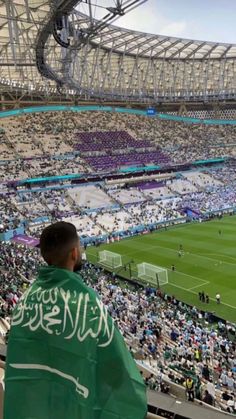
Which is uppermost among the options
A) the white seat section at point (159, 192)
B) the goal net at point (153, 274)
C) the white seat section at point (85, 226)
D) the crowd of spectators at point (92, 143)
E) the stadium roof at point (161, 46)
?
the stadium roof at point (161, 46)

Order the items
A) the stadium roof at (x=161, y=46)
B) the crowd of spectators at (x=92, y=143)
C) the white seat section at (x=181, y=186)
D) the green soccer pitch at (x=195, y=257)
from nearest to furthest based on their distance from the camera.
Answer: the green soccer pitch at (x=195, y=257) → the white seat section at (x=181, y=186) → the crowd of spectators at (x=92, y=143) → the stadium roof at (x=161, y=46)

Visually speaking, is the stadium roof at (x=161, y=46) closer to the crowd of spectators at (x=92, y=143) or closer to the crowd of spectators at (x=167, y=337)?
the crowd of spectators at (x=92, y=143)

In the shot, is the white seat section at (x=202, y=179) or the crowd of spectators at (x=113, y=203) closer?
the crowd of spectators at (x=113, y=203)

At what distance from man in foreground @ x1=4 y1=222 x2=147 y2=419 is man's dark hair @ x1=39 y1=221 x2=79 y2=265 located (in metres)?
0.06

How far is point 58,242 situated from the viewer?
2264mm

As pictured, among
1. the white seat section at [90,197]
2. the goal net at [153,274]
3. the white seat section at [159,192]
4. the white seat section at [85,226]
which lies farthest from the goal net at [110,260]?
the white seat section at [159,192]

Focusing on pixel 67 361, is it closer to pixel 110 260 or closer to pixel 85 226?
pixel 110 260

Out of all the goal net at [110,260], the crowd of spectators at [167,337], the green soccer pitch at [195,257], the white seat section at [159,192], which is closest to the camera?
the crowd of spectators at [167,337]

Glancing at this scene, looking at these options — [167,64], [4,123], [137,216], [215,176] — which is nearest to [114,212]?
[137,216]

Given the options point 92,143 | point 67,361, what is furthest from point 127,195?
point 67,361

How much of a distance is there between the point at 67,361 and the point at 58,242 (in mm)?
589

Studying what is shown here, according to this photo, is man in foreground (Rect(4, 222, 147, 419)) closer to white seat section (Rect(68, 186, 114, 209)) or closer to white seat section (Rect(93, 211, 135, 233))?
white seat section (Rect(93, 211, 135, 233))

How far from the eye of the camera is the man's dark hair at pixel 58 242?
7.41ft

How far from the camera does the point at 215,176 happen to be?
60.9 m
